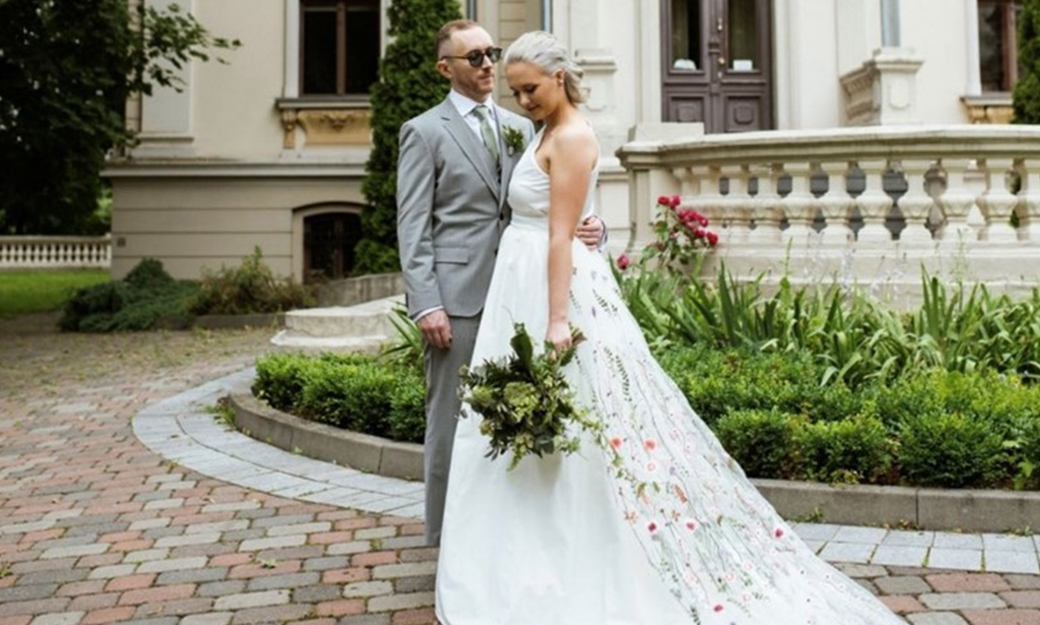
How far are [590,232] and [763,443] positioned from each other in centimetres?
175

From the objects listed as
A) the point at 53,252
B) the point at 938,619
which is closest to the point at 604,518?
the point at 938,619

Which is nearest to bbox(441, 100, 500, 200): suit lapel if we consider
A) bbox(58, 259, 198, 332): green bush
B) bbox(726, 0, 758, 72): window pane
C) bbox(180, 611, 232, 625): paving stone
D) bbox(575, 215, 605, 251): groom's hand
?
bbox(575, 215, 605, 251): groom's hand

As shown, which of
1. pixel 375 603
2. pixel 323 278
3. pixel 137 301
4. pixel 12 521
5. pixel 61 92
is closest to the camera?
pixel 375 603

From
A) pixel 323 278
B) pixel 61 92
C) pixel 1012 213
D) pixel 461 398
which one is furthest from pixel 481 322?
pixel 323 278

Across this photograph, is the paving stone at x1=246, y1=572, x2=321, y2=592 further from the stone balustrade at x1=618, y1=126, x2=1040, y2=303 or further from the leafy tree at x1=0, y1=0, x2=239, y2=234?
the leafy tree at x1=0, y1=0, x2=239, y2=234

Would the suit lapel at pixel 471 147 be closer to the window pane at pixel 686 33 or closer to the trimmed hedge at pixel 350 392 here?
the trimmed hedge at pixel 350 392

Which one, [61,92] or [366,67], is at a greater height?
[366,67]

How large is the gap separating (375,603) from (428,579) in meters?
0.30

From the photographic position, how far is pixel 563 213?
3213 mm

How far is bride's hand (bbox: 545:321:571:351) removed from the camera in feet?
10.5

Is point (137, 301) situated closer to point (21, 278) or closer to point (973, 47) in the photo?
point (973, 47)

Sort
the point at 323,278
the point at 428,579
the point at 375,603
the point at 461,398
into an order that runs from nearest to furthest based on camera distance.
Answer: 1. the point at 461,398
2. the point at 375,603
3. the point at 428,579
4. the point at 323,278

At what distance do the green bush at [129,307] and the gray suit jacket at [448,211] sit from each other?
11.0 meters

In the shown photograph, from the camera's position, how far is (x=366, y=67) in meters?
17.6
